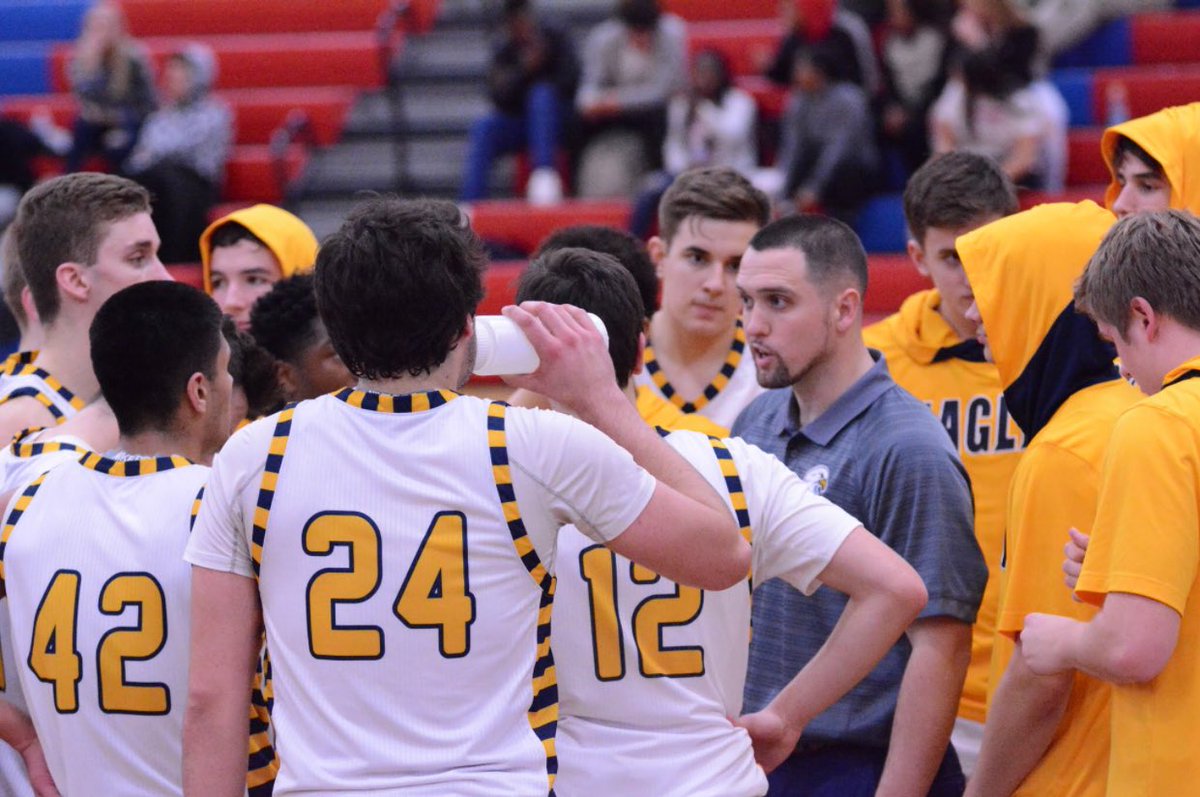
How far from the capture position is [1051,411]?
131 inches

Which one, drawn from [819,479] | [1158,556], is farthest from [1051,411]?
[1158,556]

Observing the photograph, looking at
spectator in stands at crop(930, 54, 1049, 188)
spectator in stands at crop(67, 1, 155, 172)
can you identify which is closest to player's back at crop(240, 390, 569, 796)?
spectator in stands at crop(930, 54, 1049, 188)

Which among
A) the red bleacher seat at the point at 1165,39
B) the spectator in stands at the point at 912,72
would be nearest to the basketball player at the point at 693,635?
the spectator in stands at the point at 912,72

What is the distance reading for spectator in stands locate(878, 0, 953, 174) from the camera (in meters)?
10.0

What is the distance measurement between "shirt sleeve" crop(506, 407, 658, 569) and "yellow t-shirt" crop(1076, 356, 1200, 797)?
877mm

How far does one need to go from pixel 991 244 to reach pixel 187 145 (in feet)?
29.0

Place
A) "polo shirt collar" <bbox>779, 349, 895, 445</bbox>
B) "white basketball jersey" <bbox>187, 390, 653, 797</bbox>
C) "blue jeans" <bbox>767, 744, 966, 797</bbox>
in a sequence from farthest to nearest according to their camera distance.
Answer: "polo shirt collar" <bbox>779, 349, 895, 445</bbox> < "blue jeans" <bbox>767, 744, 966, 797</bbox> < "white basketball jersey" <bbox>187, 390, 653, 797</bbox>

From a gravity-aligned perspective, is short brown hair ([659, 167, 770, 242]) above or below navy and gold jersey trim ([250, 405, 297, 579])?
above

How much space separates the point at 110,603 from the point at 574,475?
1.05 m

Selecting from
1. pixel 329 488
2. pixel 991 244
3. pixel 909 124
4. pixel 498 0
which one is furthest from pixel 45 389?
pixel 498 0

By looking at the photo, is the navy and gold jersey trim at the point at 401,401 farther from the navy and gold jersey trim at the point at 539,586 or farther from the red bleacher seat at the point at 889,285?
the red bleacher seat at the point at 889,285

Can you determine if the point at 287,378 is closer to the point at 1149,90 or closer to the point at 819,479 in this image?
the point at 819,479

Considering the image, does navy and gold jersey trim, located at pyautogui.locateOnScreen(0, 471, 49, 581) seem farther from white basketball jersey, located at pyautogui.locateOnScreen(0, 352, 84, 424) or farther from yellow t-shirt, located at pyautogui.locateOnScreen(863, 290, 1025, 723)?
yellow t-shirt, located at pyautogui.locateOnScreen(863, 290, 1025, 723)

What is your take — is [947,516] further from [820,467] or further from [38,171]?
[38,171]
